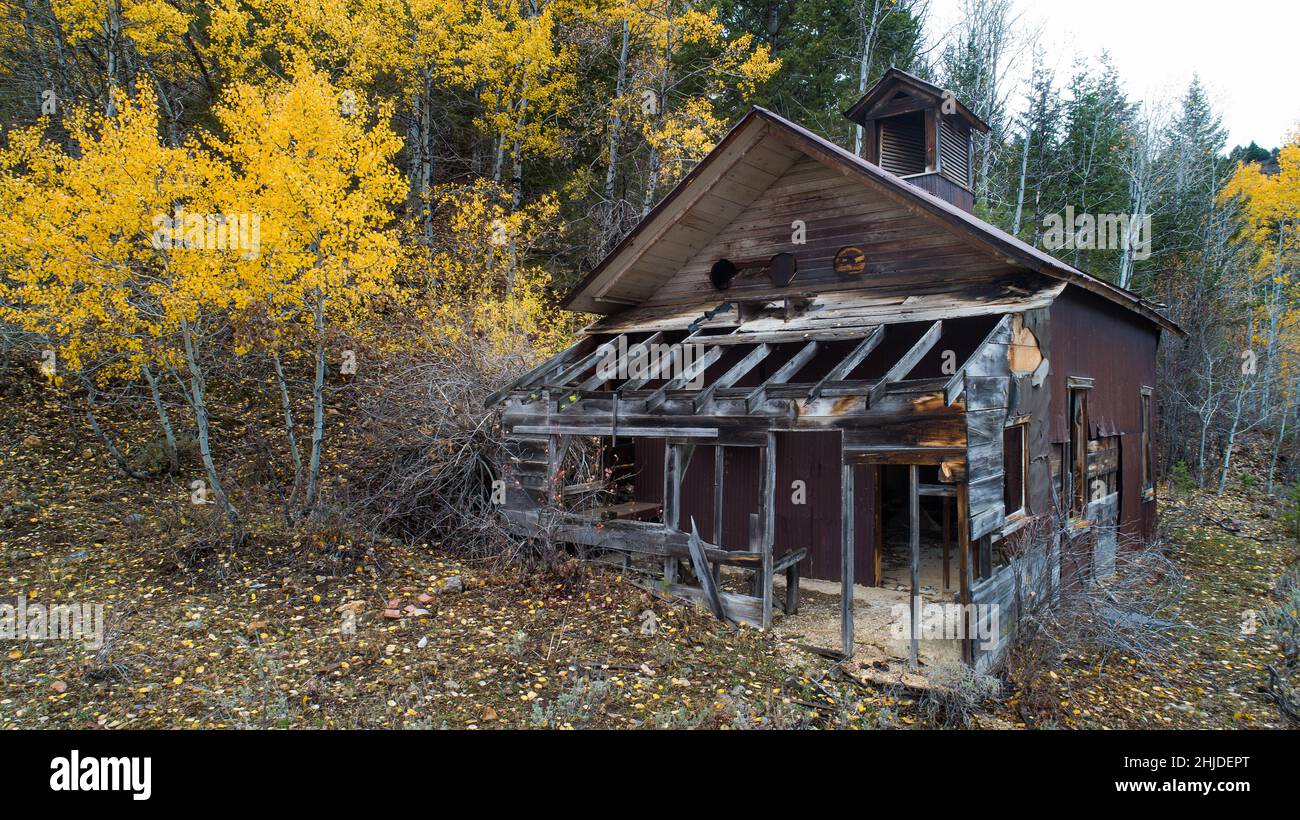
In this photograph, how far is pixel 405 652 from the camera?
693cm

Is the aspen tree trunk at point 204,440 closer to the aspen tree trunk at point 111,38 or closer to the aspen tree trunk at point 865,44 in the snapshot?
the aspen tree trunk at point 111,38

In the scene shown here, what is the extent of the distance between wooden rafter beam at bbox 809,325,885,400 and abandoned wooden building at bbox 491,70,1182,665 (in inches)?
1.3

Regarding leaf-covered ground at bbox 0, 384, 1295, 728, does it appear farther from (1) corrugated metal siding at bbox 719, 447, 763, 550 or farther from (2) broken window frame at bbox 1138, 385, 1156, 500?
(1) corrugated metal siding at bbox 719, 447, 763, 550

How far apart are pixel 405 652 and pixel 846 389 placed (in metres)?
5.47

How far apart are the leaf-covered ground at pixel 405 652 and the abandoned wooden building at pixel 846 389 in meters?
0.94

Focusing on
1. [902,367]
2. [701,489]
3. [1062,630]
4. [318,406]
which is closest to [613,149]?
[701,489]

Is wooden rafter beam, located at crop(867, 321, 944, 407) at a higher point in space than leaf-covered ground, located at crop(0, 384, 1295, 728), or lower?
higher

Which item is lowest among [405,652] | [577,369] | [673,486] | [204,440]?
[405,652]

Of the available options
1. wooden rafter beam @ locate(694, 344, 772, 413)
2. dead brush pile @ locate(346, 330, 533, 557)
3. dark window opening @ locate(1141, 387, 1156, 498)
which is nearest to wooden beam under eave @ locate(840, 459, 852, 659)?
wooden rafter beam @ locate(694, 344, 772, 413)

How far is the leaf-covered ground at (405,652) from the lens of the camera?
19.2ft

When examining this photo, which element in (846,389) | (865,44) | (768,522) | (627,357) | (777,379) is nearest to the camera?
(846,389)

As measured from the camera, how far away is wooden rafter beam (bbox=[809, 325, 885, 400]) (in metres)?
7.04

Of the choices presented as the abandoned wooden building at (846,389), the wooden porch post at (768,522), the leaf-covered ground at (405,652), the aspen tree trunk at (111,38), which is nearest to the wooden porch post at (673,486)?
the abandoned wooden building at (846,389)

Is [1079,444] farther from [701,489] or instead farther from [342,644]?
[342,644]
